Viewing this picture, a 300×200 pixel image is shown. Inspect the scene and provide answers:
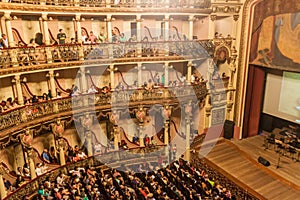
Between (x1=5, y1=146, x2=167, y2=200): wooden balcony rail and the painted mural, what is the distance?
31.4ft

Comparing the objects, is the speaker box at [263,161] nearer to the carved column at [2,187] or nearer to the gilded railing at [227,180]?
the gilded railing at [227,180]

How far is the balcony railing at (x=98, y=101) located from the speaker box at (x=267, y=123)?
531cm

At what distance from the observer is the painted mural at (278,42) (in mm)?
17547

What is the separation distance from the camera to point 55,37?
1800cm

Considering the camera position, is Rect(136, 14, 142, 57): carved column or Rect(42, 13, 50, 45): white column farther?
Rect(136, 14, 142, 57): carved column

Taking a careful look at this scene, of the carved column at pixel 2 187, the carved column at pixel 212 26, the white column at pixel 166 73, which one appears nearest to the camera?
the carved column at pixel 2 187

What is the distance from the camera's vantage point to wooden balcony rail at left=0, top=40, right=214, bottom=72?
14.8 metres

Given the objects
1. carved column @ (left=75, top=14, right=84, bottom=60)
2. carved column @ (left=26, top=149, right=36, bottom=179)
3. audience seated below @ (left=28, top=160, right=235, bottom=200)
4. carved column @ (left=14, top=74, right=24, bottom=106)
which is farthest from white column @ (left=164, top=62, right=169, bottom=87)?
carved column @ (left=26, top=149, right=36, bottom=179)

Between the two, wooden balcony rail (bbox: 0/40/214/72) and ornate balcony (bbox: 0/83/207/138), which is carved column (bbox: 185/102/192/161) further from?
wooden balcony rail (bbox: 0/40/214/72)

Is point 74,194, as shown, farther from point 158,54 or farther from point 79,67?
point 158,54

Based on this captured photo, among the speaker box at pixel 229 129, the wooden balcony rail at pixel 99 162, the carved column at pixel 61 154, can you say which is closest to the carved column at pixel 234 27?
the speaker box at pixel 229 129

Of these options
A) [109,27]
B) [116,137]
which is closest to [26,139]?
[116,137]

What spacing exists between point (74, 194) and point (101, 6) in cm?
1126

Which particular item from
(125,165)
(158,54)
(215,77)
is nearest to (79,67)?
(158,54)
